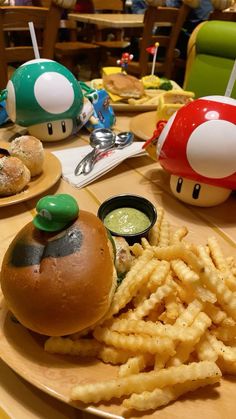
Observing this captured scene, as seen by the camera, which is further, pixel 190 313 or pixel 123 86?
pixel 123 86

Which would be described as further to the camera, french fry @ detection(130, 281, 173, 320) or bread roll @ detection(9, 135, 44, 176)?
bread roll @ detection(9, 135, 44, 176)

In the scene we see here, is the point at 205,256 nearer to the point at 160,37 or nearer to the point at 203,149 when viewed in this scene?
the point at 203,149

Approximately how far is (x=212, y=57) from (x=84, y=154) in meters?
1.55

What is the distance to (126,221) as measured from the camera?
1.04 m

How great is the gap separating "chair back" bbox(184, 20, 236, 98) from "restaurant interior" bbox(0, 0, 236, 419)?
0.81 m

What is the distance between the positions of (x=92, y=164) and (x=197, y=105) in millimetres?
468

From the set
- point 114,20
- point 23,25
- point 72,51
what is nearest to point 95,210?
point 23,25

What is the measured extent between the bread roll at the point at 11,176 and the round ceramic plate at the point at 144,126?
617 millimetres

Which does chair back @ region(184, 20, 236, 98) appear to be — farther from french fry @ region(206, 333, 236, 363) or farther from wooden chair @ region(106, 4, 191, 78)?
french fry @ region(206, 333, 236, 363)

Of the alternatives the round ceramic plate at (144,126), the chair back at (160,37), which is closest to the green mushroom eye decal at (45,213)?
the round ceramic plate at (144,126)

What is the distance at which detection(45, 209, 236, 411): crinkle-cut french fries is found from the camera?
62cm

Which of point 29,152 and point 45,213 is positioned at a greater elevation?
point 45,213

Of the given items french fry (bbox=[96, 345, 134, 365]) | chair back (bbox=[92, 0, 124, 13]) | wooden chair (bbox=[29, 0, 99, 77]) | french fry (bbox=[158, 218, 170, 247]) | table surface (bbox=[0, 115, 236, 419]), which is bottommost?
wooden chair (bbox=[29, 0, 99, 77])

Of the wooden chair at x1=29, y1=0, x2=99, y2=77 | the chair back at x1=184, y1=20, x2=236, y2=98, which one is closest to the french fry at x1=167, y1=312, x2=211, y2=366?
the chair back at x1=184, y1=20, x2=236, y2=98
